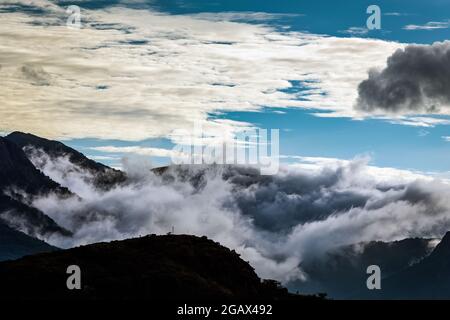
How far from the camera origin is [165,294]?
180 meters

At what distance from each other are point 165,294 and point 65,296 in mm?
26001
